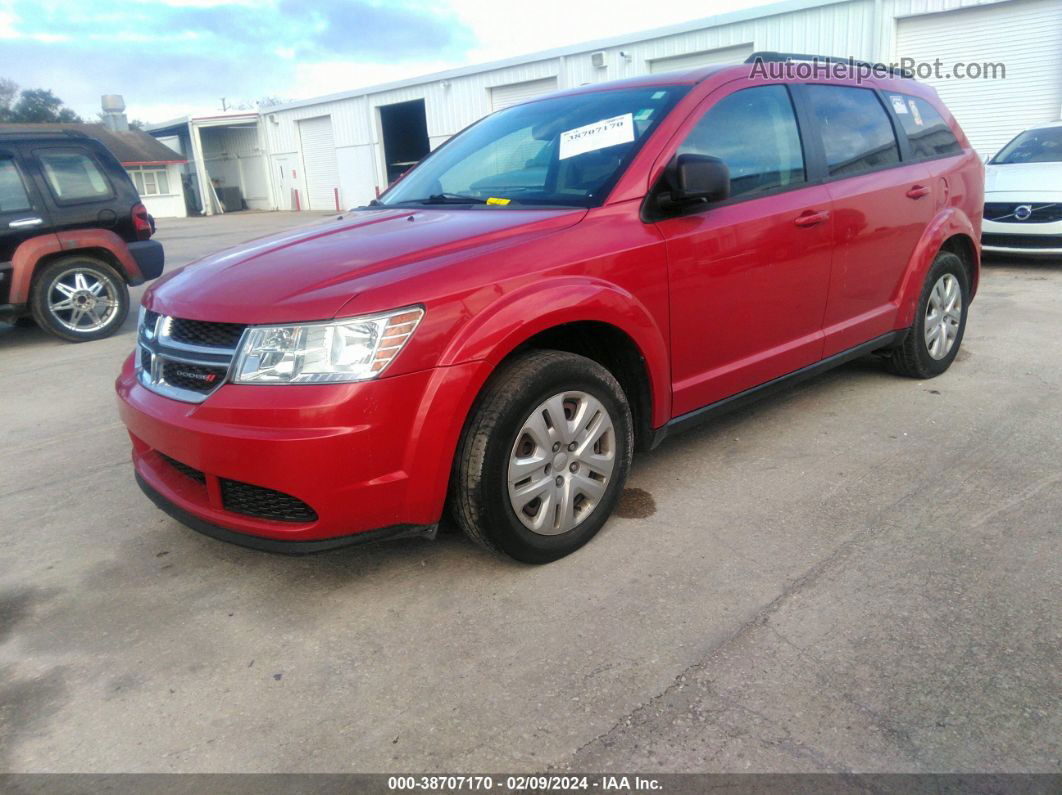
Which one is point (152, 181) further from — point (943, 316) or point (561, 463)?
point (561, 463)

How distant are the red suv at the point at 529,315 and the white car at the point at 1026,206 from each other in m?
5.22

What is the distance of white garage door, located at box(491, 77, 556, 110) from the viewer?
2133cm

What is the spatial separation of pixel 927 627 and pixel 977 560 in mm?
534

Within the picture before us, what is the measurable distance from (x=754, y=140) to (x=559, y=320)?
1491 mm

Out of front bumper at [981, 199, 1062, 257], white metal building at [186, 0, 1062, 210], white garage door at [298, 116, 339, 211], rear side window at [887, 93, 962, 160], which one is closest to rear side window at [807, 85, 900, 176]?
rear side window at [887, 93, 962, 160]

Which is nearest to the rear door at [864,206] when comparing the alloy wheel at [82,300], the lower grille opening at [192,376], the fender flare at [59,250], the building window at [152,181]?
the lower grille opening at [192,376]

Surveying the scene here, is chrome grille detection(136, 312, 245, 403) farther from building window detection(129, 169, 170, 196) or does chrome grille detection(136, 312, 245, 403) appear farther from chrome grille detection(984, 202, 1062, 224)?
building window detection(129, 169, 170, 196)

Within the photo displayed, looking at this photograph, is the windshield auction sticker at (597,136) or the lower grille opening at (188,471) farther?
the windshield auction sticker at (597,136)

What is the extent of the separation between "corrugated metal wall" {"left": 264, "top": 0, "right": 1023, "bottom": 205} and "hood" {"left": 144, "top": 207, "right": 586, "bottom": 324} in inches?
280

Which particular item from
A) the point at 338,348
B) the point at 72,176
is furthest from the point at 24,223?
the point at 338,348

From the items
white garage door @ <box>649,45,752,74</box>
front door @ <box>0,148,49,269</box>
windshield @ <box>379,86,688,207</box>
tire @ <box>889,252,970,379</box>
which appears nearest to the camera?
windshield @ <box>379,86,688,207</box>

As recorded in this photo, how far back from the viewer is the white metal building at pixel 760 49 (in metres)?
13.6

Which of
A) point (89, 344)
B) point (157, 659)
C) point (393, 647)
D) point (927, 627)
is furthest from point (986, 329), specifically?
point (89, 344)

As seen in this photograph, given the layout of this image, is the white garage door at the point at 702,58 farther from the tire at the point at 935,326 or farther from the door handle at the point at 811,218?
the door handle at the point at 811,218
